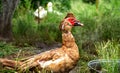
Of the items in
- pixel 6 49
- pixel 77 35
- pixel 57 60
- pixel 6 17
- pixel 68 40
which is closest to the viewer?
pixel 57 60

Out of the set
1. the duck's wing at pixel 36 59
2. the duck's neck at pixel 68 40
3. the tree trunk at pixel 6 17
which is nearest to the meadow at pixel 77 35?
the tree trunk at pixel 6 17

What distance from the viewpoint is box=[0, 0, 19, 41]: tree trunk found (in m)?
10.8

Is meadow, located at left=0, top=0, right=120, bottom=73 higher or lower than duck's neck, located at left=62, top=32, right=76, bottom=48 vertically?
lower

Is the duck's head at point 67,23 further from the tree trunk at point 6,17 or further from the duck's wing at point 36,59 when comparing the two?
the tree trunk at point 6,17

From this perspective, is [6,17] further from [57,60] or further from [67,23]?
[57,60]

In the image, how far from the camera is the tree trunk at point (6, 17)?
10.8 metres

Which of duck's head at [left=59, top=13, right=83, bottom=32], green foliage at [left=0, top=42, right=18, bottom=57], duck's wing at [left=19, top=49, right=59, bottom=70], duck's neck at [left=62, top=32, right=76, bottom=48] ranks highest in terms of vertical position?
duck's head at [left=59, top=13, right=83, bottom=32]

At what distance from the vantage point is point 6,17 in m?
10.8

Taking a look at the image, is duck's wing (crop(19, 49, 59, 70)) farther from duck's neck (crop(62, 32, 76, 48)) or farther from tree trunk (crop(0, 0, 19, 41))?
tree trunk (crop(0, 0, 19, 41))

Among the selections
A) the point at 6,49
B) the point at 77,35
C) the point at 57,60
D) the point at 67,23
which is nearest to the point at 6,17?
the point at 6,49

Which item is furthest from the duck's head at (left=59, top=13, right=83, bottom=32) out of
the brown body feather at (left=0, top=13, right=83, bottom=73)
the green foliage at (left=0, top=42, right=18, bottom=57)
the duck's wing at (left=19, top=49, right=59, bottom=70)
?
the green foliage at (left=0, top=42, right=18, bottom=57)

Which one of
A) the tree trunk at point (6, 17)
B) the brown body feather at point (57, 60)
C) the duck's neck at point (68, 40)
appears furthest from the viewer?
the tree trunk at point (6, 17)

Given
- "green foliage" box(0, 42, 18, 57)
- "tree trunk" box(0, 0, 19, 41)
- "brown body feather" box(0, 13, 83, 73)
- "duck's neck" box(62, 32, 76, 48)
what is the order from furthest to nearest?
"tree trunk" box(0, 0, 19, 41) < "green foliage" box(0, 42, 18, 57) < "duck's neck" box(62, 32, 76, 48) < "brown body feather" box(0, 13, 83, 73)

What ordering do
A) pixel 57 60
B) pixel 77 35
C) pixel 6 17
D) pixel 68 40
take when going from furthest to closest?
pixel 6 17, pixel 77 35, pixel 68 40, pixel 57 60
